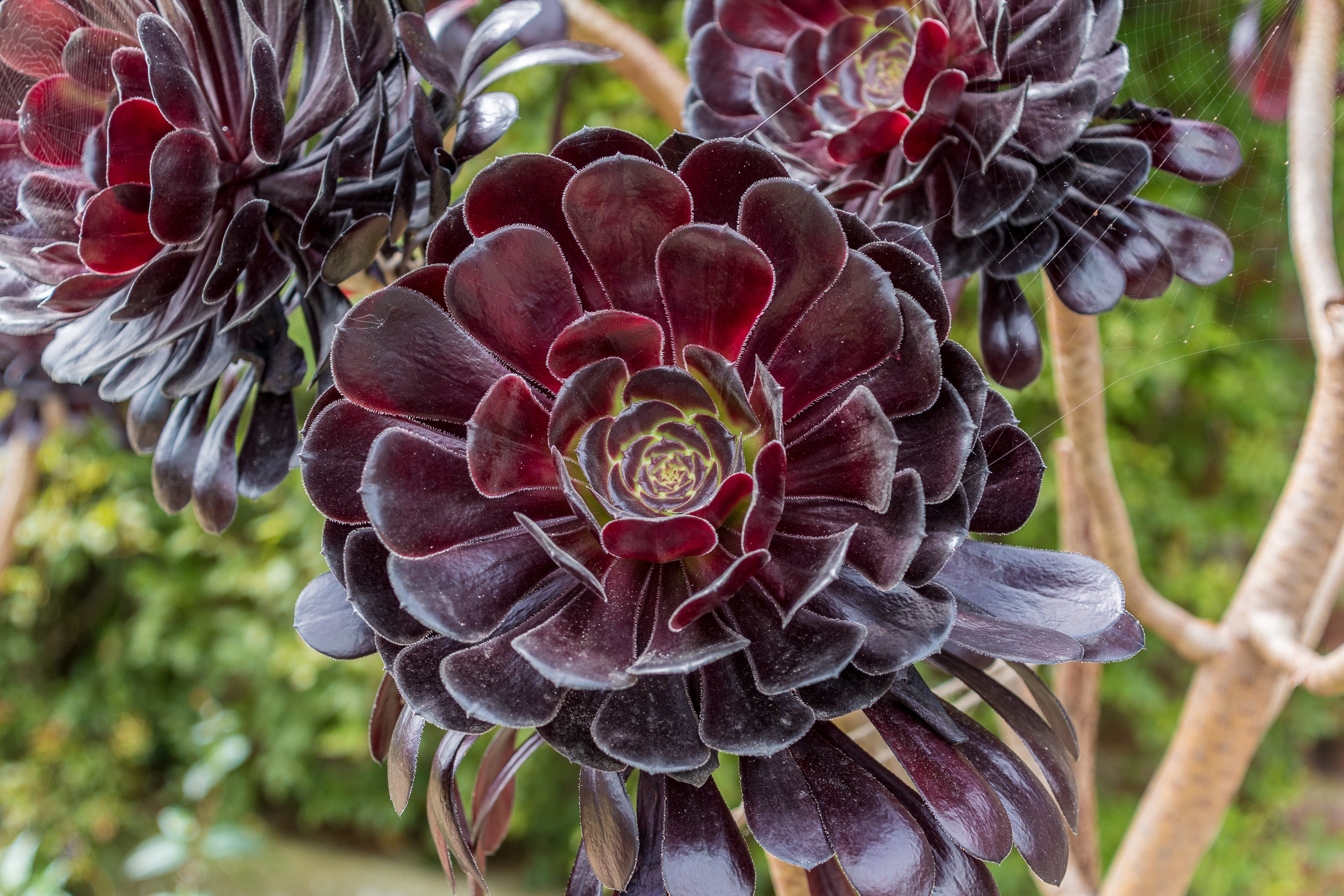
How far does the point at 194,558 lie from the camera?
192 cm

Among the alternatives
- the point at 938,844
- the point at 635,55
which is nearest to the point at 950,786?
the point at 938,844

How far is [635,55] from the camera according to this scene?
0.71 metres

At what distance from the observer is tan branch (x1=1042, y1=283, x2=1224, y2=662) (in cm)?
47

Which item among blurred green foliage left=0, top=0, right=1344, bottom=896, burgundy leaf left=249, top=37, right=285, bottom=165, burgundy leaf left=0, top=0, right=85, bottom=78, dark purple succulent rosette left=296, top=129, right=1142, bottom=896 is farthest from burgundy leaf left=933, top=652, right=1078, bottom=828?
blurred green foliage left=0, top=0, right=1344, bottom=896

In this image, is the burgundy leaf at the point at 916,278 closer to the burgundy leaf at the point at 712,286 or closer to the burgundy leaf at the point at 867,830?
the burgundy leaf at the point at 712,286

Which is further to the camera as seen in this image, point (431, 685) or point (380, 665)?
point (380, 665)

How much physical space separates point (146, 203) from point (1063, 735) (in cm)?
40

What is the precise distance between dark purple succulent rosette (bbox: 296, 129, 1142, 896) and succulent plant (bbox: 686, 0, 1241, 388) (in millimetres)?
71

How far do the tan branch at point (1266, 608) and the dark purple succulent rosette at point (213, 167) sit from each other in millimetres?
466

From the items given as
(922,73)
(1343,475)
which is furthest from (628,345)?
(1343,475)

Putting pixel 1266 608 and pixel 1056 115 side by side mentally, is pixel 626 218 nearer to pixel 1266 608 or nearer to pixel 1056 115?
pixel 1056 115

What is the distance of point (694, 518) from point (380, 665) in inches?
50.3

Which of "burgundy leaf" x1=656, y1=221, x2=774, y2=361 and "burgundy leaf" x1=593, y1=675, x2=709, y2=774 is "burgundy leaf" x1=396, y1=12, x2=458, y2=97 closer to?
"burgundy leaf" x1=656, y1=221, x2=774, y2=361

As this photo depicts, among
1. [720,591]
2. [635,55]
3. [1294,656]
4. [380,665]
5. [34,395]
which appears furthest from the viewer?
[380,665]
